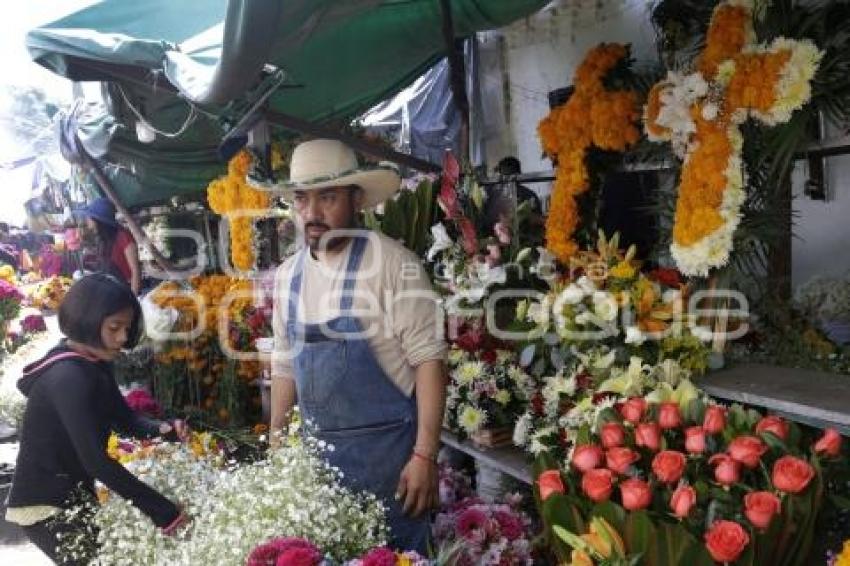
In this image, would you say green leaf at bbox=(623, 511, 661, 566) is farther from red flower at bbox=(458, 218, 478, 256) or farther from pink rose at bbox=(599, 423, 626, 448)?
red flower at bbox=(458, 218, 478, 256)

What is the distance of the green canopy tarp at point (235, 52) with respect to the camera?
2.13 m

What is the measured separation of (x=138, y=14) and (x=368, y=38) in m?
1.22

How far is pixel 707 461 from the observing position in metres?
1.62

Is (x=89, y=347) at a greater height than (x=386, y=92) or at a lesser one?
lesser

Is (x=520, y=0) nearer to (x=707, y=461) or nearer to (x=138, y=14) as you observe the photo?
(x=138, y=14)

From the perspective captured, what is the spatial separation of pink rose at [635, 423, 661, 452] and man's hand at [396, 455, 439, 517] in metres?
0.78

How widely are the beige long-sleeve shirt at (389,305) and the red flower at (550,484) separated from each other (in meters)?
0.70

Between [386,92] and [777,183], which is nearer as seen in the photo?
[777,183]

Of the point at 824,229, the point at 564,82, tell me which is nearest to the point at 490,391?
the point at 824,229

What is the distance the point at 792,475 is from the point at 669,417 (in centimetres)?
30

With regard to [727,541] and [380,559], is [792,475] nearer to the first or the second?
[727,541]

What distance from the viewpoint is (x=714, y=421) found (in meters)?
1.66

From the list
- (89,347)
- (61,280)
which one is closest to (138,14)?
(89,347)

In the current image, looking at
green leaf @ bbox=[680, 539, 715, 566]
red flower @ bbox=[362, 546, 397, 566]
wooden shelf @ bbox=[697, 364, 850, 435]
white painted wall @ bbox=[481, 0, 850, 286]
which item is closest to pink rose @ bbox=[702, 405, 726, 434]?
green leaf @ bbox=[680, 539, 715, 566]
